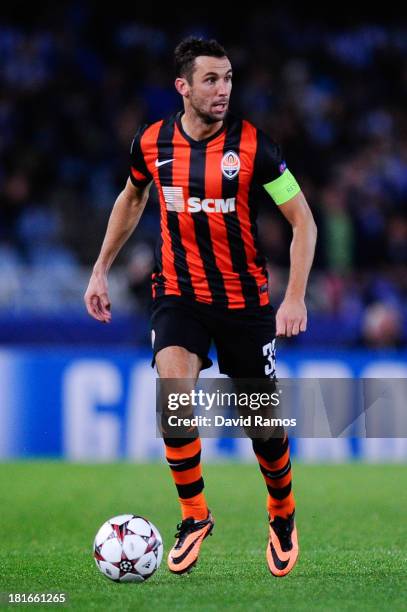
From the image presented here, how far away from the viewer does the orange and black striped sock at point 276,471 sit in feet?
18.2

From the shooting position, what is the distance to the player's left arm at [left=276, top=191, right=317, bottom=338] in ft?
17.0

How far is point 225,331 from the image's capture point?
A: 216 inches

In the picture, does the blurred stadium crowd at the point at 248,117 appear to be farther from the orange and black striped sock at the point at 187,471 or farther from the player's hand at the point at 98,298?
the orange and black striped sock at the point at 187,471

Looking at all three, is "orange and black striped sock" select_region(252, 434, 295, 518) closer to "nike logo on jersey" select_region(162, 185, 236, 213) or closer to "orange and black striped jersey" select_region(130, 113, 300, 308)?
"orange and black striped jersey" select_region(130, 113, 300, 308)

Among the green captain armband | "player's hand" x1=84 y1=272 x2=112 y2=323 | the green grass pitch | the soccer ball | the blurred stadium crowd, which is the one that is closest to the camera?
the green grass pitch

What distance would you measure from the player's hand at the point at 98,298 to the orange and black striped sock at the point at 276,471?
91cm

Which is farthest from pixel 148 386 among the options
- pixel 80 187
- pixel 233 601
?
pixel 233 601

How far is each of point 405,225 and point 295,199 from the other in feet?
30.7

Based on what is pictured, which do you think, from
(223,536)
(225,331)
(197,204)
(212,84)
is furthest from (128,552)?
(212,84)

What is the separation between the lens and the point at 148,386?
444 inches

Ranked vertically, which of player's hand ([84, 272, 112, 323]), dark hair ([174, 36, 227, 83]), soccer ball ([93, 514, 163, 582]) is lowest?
soccer ball ([93, 514, 163, 582])

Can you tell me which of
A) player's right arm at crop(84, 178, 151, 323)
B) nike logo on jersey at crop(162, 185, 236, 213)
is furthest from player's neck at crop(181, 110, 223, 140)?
player's right arm at crop(84, 178, 151, 323)

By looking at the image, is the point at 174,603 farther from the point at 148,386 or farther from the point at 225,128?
the point at 148,386

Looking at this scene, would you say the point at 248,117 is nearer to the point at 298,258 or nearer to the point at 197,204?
the point at 197,204
